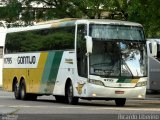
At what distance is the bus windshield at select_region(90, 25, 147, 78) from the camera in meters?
24.8

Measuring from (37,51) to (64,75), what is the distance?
3509 millimetres

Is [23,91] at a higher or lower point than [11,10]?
lower

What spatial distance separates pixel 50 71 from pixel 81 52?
137 inches

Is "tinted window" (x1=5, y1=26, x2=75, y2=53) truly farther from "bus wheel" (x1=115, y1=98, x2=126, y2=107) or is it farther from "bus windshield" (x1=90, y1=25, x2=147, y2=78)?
"bus wheel" (x1=115, y1=98, x2=126, y2=107)

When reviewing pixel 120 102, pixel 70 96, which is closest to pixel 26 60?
pixel 70 96

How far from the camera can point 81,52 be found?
25.2 metres

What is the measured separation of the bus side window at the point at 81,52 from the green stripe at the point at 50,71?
1.76m

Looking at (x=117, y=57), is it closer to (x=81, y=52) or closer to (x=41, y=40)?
(x=81, y=52)

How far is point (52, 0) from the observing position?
138 ft

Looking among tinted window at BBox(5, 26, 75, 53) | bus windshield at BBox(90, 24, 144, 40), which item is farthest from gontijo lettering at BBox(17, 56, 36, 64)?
bus windshield at BBox(90, 24, 144, 40)

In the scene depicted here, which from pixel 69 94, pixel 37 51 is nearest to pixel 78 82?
pixel 69 94

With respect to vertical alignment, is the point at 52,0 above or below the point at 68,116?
above

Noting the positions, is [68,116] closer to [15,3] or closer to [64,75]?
[64,75]

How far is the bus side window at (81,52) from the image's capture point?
2495 cm
